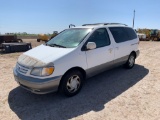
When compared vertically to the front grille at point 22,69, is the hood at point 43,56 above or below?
above

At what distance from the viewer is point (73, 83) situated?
14.5ft

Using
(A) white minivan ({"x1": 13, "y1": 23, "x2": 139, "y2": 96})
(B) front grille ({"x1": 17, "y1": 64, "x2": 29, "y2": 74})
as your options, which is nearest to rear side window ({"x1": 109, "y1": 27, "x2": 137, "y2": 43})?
(A) white minivan ({"x1": 13, "y1": 23, "x2": 139, "y2": 96})

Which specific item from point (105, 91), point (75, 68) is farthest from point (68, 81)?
point (105, 91)

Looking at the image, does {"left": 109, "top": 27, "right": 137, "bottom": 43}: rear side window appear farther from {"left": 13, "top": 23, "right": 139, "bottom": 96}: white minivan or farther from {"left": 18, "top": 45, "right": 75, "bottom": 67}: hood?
{"left": 18, "top": 45, "right": 75, "bottom": 67}: hood

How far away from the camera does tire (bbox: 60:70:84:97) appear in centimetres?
421

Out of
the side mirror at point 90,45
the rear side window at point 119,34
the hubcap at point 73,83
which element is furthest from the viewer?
the rear side window at point 119,34

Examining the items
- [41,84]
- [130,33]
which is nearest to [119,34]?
[130,33]

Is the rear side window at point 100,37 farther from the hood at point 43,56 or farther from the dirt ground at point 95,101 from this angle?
the dirt ground at point 95,101

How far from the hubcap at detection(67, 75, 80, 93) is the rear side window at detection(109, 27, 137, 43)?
2.13 metres

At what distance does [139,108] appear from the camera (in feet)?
12.8

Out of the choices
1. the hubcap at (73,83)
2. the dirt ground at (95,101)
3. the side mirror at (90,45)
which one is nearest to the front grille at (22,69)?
the dirt ground at (95,101)

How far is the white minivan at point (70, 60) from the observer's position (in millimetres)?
Answer: 3928

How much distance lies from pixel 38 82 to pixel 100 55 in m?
2.06

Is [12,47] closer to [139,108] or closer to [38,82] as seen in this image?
[38,82]
